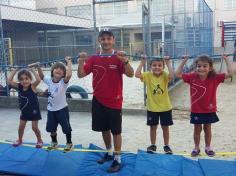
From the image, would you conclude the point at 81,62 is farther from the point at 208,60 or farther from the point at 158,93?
the point at 208,60

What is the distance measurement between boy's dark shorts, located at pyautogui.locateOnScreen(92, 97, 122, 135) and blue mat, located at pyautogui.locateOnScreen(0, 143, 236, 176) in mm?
540

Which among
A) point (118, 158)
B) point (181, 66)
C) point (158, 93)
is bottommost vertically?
point (118, 158)

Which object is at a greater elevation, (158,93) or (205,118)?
(158,93)

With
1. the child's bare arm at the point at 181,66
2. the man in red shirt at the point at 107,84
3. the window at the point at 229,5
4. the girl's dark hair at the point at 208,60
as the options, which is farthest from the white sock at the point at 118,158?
the window at the point at 229,5

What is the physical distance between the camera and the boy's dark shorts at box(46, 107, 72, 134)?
4.79 meters

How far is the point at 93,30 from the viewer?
1313 centimetres

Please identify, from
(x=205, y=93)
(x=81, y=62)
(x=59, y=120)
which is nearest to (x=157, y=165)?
(x=205, y=93)

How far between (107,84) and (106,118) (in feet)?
1.55

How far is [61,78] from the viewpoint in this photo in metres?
4.86

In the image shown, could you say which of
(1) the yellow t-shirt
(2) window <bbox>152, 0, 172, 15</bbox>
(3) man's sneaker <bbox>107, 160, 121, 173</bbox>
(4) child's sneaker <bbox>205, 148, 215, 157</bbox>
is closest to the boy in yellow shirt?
(1) the yellow t-shirt

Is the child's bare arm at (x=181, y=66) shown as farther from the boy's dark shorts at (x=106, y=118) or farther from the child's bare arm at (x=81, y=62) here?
the child's bare arm at (x=81, y=62)

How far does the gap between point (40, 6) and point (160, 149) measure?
20.2 m

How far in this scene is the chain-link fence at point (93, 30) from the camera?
12062 mm

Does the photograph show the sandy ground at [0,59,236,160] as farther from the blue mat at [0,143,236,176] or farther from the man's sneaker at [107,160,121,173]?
the man's sneaker at [107,160,121,173]
